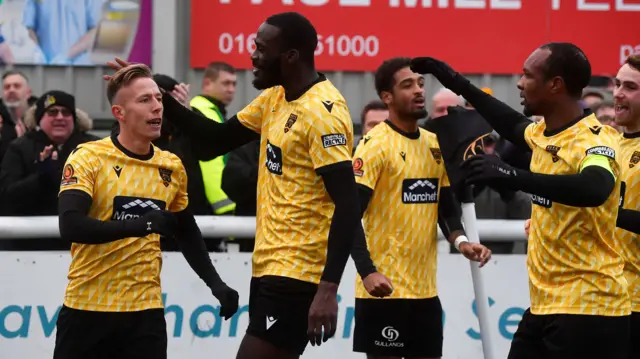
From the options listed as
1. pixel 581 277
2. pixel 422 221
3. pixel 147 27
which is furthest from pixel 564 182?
pixel 147 27

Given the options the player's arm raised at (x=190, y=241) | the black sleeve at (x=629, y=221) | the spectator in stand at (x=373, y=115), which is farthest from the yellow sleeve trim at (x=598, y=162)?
the spectator in stand at (x=373, y=115)

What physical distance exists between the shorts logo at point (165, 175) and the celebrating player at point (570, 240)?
1.80m

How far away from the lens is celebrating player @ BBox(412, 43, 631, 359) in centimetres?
570

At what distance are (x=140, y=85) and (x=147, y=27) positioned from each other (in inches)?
194

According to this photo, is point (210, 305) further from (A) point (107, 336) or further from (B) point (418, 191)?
(A) point (107, 336)

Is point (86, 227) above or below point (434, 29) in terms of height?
below

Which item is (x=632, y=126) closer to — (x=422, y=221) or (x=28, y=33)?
(x=422, y=221)

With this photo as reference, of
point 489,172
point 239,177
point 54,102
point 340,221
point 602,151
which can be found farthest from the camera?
point 54,102

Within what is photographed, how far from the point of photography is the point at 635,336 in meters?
6.47

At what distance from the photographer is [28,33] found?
10930mm

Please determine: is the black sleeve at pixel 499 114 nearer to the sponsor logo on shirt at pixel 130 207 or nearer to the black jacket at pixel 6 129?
the sponsor logo on shirt at pixel 130 207

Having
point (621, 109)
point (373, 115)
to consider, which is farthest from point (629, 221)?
point (373, 115)

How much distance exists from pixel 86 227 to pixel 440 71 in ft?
6.28

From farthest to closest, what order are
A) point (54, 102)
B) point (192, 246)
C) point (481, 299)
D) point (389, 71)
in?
point (54, 102) < point (481, 299) < point (389, 71) < point (192, 246)
